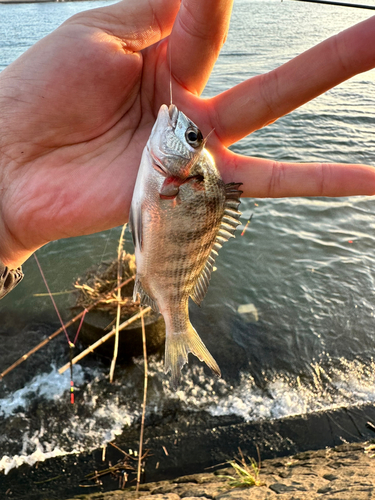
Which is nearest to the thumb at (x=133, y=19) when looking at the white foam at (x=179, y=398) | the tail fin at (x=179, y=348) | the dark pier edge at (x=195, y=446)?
the tail fin at (x=179, y=348)

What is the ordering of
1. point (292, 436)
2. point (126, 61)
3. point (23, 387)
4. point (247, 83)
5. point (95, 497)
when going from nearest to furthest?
point (126, 61), point (247, 83), point (95, 497), point (292, 436), point (23, 387)

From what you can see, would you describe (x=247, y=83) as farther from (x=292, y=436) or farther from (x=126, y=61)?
(x=292, y=436)

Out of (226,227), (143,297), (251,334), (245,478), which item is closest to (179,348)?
(143,297)

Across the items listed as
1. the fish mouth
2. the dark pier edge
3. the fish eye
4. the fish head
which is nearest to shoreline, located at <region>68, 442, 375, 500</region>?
the dark pier edge

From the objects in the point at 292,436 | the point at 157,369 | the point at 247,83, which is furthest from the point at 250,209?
the point at 247,83

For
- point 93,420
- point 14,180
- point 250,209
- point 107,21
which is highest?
point 107,21

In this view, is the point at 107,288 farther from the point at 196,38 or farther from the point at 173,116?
the point at 196,38

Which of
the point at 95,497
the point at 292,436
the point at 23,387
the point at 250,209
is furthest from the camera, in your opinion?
the point at 250,209
